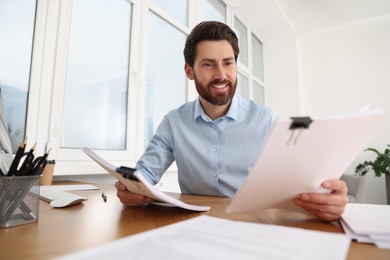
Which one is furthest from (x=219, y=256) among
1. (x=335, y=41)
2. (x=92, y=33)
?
(x=335, y=41)

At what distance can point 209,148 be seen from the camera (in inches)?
49.7

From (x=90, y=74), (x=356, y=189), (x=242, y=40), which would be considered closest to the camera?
(x=90, y=74)

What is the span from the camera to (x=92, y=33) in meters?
1.83

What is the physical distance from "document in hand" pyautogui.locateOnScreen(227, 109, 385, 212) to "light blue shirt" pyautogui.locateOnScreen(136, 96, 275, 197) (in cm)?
62

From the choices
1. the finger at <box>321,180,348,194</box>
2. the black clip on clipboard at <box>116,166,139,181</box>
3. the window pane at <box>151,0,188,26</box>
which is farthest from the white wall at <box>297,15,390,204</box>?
the black clip on clipboard at <box>116,166,139,181</box>

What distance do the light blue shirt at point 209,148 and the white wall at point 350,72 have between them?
153 inches

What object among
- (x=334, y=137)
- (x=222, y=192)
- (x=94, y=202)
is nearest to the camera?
(x=334, y=137)

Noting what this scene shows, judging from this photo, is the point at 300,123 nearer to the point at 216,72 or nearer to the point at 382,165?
the point at 216,72

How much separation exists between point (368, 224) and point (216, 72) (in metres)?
1.01

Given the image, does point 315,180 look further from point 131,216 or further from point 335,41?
point 335,41

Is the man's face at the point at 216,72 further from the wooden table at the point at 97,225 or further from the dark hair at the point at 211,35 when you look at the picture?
the wooden table at the point at 97,225

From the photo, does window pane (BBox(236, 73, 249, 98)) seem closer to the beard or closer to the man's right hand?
the beard

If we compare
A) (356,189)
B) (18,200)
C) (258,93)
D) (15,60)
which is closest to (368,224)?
(18,200)

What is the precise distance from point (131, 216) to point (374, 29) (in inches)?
209
